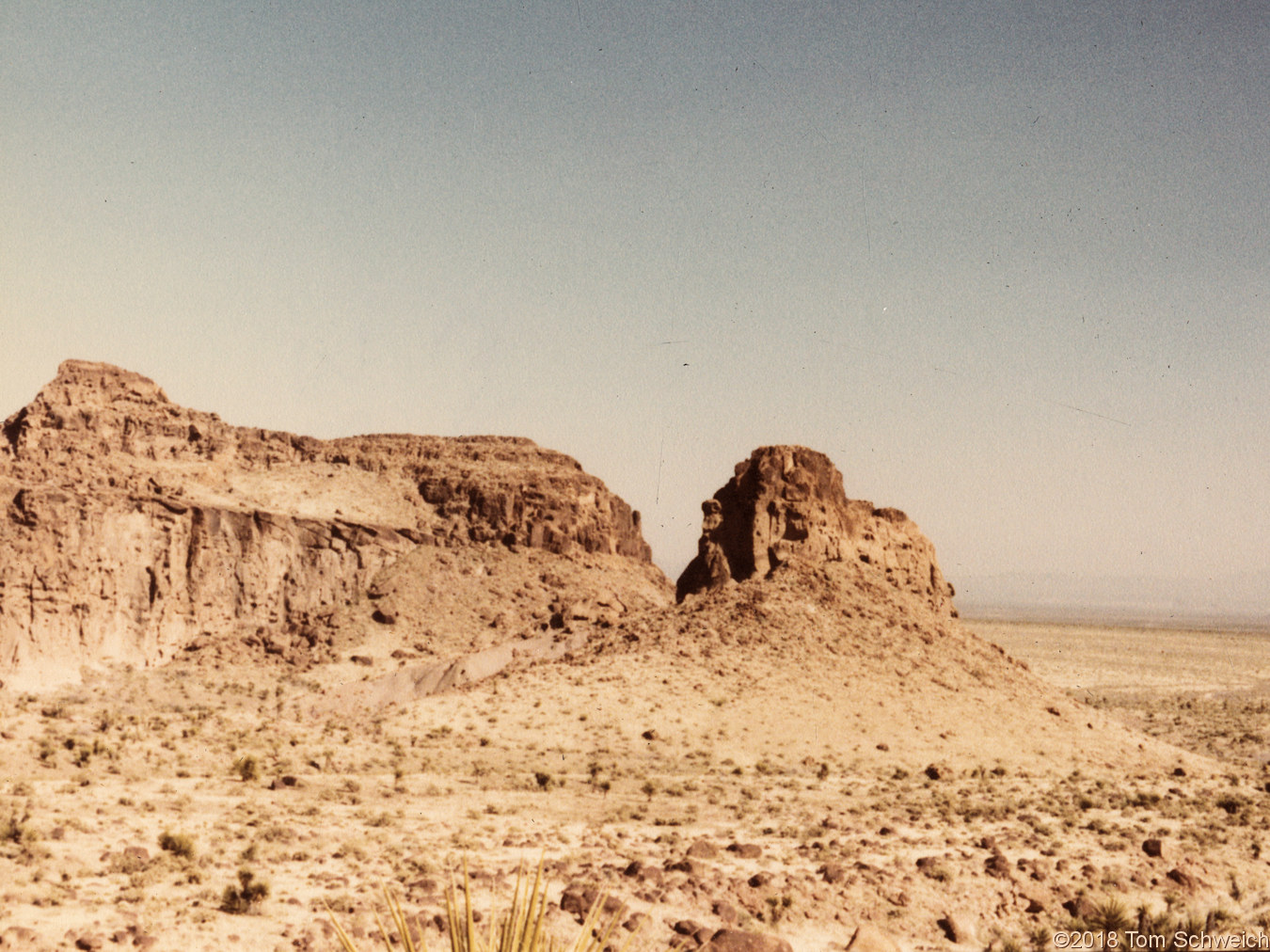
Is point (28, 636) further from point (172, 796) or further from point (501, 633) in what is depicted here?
point (172, 796)

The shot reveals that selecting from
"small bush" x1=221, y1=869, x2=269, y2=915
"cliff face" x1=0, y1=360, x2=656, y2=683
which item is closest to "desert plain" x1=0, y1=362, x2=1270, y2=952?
"small bush" x1=221, y1=869, x2=269, y2=915

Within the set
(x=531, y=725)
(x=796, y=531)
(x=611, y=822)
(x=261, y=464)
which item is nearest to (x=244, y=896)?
(x=611, y=822)

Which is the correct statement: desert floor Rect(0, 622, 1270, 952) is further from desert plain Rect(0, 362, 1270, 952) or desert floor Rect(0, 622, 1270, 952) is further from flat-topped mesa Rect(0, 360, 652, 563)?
flat-topped mesa Rect(0, 360, 652, 563)

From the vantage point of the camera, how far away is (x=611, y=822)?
17.0 metres

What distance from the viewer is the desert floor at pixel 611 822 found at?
11.9m

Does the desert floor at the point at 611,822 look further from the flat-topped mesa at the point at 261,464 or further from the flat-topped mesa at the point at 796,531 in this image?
A: the flat-topped mesa at the point at 261,464

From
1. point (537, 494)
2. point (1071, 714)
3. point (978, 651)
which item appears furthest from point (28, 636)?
point (1071, 714)

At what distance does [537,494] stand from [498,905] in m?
45.1

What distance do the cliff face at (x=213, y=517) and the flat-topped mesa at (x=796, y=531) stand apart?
21018 mm

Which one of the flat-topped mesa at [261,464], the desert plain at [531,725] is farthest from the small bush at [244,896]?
the flat-topped mesa at [261,464]

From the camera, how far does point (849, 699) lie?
26.7 metres

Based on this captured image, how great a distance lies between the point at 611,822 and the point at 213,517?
1471 inches

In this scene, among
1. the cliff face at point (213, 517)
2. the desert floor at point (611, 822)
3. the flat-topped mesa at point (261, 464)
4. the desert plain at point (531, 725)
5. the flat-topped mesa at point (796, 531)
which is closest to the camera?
the desert floor at point (611, 822)

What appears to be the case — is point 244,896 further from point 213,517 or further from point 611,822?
point 213,517
